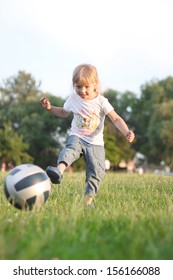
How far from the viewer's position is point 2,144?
47812mm

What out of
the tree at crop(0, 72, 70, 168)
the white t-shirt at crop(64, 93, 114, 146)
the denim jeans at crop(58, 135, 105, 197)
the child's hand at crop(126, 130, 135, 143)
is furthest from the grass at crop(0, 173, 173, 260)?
the tree at crop(0, 72, 70, 168)

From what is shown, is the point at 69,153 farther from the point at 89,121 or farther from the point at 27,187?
the point at 27,187

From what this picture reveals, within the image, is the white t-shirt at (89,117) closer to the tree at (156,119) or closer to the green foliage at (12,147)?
the tree at (156,119)

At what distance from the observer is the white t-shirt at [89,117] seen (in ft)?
20.5

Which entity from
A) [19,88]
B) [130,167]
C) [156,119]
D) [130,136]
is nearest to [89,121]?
[130,136]

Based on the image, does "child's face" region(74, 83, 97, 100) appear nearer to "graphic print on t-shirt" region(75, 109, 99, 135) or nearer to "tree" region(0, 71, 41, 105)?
"graphic print on t-shirt" region(75, 109, 99, 135)

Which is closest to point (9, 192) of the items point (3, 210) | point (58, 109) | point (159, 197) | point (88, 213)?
point (3, 210)

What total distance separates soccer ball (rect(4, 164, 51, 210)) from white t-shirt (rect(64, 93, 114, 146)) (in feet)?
4.94

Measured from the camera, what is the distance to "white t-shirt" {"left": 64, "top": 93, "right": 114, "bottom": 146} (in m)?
6.24

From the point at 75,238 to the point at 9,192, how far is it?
1856 millimetres

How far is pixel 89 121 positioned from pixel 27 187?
6.04ft

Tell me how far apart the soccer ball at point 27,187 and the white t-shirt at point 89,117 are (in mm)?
1506

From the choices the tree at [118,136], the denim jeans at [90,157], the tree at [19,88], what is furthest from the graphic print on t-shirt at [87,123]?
the tree at [19,88]
